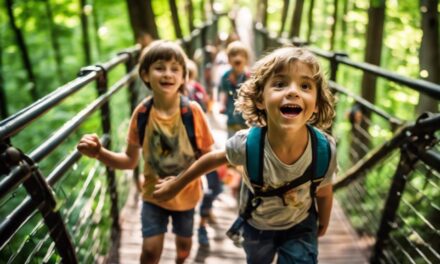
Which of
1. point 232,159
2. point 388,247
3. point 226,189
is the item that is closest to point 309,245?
point 232,159

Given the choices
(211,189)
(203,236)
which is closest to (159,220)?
(203,236)

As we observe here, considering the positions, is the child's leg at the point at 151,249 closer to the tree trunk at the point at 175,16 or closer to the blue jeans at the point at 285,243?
the blue jeans at the point at 285,243

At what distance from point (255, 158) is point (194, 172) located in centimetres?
33

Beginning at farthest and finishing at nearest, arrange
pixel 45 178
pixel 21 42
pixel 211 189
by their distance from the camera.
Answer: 1. pixel 21 42
2. pixel 211 189
3. pixel 45 178

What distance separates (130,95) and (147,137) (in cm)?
179

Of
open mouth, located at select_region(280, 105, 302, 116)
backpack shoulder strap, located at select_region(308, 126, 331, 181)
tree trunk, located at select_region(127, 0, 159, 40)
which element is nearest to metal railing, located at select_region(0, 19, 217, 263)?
open mouth, located at select_region(280, 105, 302, 116)

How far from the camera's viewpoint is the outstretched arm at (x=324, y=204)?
2.33m

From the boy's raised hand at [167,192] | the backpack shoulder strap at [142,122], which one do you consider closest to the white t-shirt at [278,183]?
the boy's raised hand at [167,192]

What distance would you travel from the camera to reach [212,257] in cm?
382

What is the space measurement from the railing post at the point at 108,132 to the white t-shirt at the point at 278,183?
1.41 m

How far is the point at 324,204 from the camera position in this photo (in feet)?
7.77

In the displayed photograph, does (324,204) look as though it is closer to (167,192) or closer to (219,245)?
(167,192)

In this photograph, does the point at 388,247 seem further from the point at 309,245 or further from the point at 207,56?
the point at 207,56

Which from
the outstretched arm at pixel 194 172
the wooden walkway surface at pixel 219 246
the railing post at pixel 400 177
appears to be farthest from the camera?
the wooden walkway surface at pixel 219 246
